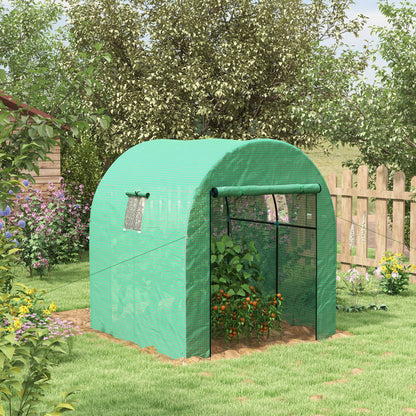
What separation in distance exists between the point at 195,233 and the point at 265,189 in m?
1.05

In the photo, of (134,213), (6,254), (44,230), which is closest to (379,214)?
(134,213)

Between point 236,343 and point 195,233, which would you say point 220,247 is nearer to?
point 195,233

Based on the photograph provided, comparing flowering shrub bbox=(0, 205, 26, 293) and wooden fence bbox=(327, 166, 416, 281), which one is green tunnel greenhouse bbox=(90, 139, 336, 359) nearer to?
flowering shrub bbox=(0, 205, 26, 293)

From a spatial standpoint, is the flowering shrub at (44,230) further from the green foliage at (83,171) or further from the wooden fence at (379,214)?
the wooden fence at (379,214)

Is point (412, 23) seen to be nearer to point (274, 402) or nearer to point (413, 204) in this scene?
point (413, 204)

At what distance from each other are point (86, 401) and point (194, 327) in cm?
151

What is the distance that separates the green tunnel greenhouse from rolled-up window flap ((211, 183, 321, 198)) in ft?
0.04

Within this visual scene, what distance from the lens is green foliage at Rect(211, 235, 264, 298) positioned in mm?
6930

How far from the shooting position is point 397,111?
11367 millimetres

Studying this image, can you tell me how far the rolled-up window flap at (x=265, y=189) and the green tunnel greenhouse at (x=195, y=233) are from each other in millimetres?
13

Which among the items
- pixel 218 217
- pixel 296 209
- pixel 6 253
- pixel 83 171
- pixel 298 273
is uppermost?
pixel 83 171

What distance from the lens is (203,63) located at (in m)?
16.2

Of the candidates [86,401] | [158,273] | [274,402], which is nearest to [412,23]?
[158,273]

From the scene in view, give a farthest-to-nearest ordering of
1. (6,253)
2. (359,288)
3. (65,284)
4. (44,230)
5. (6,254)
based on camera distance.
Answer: (44,230)
(65,284)
(359,288)
(6,253)
(6,254)
